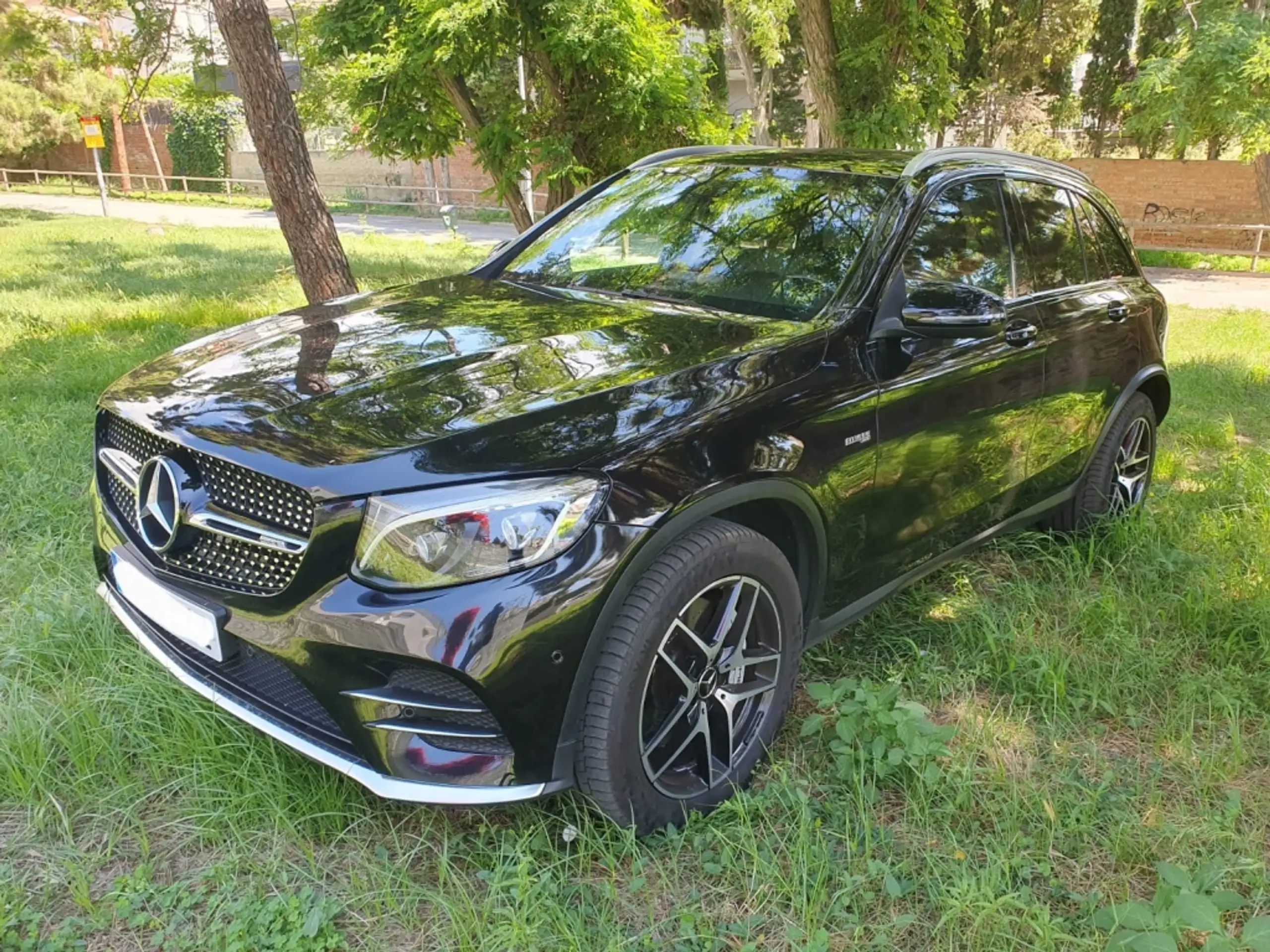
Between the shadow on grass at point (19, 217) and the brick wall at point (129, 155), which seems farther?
the brick wall at point (129, 155)

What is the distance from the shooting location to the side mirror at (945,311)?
273 cm

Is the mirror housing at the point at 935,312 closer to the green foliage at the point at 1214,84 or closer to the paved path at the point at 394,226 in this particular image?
the paved path at the point at 394,226

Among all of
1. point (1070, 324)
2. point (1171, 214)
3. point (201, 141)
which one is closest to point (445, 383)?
point (1070, 324)

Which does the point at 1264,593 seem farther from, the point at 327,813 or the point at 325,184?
the point at 325,184

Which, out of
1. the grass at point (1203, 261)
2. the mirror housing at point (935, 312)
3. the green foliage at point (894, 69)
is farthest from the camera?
the grass at point (1203, 261)

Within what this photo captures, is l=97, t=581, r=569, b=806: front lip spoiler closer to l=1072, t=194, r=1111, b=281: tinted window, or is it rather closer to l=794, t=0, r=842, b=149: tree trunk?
l=1072, t=194, r=1111, b=281: tinted window

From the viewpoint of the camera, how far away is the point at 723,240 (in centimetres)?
316

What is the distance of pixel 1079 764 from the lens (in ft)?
8.91

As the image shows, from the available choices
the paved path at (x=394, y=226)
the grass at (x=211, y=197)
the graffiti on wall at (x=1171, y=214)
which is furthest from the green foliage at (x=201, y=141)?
the graffiti on wall at (x=1171, y=214)

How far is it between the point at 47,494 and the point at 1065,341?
4300mm

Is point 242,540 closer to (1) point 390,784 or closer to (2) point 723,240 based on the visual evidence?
(1) point 390,784

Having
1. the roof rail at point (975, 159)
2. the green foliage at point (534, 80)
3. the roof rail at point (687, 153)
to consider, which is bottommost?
the roof rail at point (975, 159)

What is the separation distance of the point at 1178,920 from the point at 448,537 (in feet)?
5.63

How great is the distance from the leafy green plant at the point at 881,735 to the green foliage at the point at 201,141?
1671 inches
